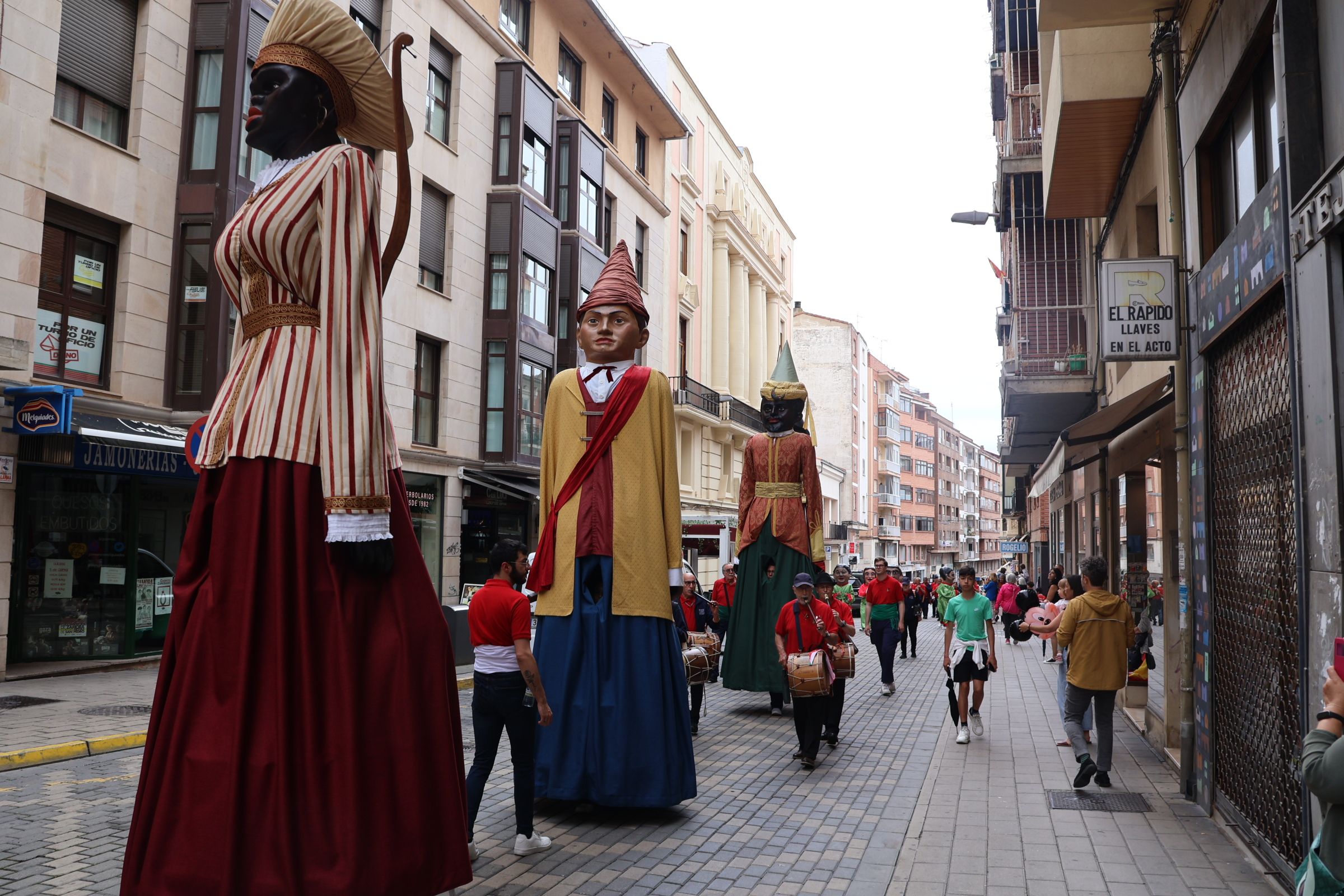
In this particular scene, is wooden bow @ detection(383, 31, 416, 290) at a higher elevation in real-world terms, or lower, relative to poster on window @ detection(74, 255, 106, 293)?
lower

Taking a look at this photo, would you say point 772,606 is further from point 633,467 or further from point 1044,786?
point 633,467

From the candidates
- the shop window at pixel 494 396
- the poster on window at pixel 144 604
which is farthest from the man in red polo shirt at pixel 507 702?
the shop window at pixel 494 396

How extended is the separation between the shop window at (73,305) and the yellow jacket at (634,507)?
9.23 m

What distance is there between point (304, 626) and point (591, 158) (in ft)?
83.5

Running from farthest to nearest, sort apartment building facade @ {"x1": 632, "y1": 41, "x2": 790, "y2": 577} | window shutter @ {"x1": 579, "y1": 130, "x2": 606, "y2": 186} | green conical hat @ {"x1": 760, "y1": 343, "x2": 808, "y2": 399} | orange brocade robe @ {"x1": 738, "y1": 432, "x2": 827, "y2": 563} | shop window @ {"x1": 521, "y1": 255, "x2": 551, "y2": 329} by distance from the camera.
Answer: apartment building facade @ {"x1": 632, "y1": 41, "x2": 790, "y2": 577} → window shutter @ {"x1": 579, "y1": 130, "x2": 606, "y2": 186} → shop window @ {"x1": 521, "y1": 255, "x2": 551, "y2": 329} → green conical hat @ {"x1": 760, "y1": 343, "x2": 808, "y2": 399} → orange brocade robe @ {"x1": 738, "y1": 432, "x2": 827, "y2": 563}

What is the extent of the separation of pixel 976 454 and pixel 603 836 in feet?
387

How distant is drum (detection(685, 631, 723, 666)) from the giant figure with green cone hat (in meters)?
0.46

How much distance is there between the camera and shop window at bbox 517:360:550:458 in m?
23.4

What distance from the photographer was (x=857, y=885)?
5.35 meters

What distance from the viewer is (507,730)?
5.78 metres

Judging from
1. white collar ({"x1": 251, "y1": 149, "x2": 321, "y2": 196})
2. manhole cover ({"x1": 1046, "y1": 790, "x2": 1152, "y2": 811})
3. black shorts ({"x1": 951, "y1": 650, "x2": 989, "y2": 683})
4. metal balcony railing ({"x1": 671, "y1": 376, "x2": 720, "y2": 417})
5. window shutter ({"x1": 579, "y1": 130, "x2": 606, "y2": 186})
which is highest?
window shutter ({"x1": 579, "y1": 130, "x2": 606, "y2": 186})

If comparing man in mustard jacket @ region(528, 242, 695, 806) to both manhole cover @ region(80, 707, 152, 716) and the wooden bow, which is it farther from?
manhole cover @ region(80, 707, 152, 716)

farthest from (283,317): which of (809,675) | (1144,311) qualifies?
(1144,311)

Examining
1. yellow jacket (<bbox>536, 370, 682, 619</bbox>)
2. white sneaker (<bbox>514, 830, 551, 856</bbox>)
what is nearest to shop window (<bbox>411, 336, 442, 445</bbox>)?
yellow jacket (<bbox>536, 370, 682, 619</bbox>)
